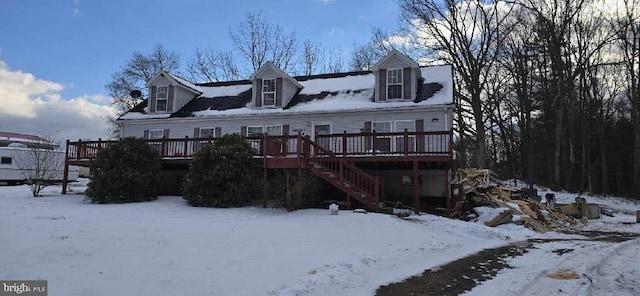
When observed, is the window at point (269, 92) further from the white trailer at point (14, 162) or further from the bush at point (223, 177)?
the white trailer at point (14, 162)

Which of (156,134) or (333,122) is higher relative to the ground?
(333,122)

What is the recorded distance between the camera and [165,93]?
21703 millimetres

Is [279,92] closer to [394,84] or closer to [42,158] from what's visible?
[394,84]

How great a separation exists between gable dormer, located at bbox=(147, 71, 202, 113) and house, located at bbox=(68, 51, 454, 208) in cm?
5

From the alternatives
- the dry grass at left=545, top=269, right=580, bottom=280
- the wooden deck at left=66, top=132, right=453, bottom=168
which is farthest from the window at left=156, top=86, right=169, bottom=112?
the dry grass at left=545, top=269, right=580, bottom=280

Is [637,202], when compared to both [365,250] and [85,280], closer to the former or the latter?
[365,250]

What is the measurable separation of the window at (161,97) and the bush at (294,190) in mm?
10243

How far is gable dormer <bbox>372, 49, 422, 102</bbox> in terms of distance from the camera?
17913 millimetres

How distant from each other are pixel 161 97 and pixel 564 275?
798 inches

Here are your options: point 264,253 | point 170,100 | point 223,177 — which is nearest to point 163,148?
point 223,177

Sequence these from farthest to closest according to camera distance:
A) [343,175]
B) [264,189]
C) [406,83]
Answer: [406,83] → [343,175] → [264,189]

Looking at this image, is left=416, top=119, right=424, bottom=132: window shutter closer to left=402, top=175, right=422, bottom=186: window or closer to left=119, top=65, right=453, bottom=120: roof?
left=119, top=65, right=453, bottom=120: roof

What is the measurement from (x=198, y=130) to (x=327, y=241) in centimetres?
1365

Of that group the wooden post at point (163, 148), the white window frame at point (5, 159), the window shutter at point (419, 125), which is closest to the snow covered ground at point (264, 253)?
the wooden post at point (163, 148)
